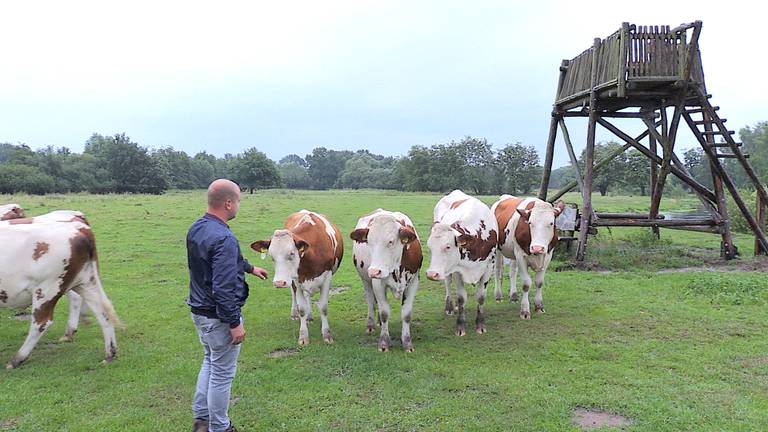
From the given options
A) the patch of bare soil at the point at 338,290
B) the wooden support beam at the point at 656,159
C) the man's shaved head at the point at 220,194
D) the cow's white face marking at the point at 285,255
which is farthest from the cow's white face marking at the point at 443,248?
the wooden support beam at the point at 656,159

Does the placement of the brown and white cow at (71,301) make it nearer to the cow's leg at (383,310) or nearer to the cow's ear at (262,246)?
the cow's ear at (262,246)

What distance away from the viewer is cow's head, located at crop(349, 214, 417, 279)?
676 cm

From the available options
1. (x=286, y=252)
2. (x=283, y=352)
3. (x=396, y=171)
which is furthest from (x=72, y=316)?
(x=396, y=171)

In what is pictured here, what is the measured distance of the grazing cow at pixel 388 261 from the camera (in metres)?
6.77

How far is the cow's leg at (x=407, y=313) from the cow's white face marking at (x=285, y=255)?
1625 mm

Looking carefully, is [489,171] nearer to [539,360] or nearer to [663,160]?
[663,160]

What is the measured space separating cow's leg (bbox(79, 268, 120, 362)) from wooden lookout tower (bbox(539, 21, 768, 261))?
33.4 feet

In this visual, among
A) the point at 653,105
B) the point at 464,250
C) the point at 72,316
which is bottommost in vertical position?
the point at 72,316

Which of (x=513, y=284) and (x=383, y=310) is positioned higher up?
(x=383, y=310)

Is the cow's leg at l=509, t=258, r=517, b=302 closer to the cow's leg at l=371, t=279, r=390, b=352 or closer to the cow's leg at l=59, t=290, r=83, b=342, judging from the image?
the cow's leg at l=371, t=279, r=390, b=352

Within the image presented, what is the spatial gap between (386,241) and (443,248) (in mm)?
910

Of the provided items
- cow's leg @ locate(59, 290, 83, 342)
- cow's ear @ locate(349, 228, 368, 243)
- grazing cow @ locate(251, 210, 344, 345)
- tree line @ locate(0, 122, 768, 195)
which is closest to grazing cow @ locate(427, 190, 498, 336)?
cow's ear @ locate(349, 228, 368, 243)

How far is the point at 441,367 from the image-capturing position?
6.39 meters

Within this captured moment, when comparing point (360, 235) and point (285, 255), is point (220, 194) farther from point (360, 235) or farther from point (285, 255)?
point (360, 235)
